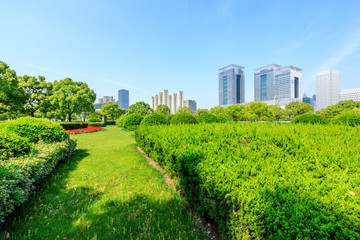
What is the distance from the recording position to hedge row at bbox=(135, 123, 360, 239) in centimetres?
131

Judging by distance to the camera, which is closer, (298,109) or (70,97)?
(70,97)

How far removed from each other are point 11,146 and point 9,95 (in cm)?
2014

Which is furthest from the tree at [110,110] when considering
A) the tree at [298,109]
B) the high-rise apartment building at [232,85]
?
the high-rise apartment building at [232,85]

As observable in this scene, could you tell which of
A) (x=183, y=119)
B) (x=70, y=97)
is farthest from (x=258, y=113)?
(x=70, y=97)

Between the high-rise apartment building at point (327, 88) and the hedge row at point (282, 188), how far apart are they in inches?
6595

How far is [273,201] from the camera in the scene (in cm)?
154

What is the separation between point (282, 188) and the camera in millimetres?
→ 1667

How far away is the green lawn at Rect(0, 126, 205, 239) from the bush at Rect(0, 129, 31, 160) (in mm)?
1102

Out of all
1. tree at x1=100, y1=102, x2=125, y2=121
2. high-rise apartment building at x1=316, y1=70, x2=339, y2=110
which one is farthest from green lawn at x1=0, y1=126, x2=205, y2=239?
high-rise apartment building at x1=316, y1=70, x2=339, y2=110

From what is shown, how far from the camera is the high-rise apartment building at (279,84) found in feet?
433

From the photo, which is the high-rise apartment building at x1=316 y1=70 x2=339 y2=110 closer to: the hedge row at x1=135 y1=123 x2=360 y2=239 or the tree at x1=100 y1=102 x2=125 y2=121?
the tree at x1=100 y1=102 x2=125 y2=121

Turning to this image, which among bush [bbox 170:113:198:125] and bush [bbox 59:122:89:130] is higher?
bush [bbox 170:113:198:125]

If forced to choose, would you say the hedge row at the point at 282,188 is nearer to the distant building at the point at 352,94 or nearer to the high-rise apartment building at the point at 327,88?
the distant building at the point at 352,94

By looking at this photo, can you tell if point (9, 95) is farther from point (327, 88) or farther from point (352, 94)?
point (327, 88)
